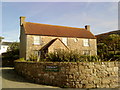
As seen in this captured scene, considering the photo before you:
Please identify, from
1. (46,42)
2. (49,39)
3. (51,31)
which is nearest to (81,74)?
(46,42)

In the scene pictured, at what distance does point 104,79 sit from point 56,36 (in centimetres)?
1430

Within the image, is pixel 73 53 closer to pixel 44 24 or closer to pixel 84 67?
pixel 84 67

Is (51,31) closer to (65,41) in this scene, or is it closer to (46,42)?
(46,42)

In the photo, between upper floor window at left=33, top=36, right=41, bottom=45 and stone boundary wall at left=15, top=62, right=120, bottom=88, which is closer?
stone boundary wall at left=15, top=62, right=120, bottom=88

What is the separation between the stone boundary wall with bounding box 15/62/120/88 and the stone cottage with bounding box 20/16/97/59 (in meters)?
9.27

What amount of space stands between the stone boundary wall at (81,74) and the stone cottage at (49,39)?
9269mm

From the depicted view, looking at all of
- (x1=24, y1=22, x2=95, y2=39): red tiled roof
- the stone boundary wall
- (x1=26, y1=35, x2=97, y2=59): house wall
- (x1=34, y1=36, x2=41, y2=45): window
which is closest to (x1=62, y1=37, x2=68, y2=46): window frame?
(x1=26, y1=35, x2=97, y2=59): house wall

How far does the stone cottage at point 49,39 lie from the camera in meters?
19.7

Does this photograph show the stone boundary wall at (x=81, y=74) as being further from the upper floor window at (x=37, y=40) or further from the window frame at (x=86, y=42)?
the window frame at (x=86, y=42)

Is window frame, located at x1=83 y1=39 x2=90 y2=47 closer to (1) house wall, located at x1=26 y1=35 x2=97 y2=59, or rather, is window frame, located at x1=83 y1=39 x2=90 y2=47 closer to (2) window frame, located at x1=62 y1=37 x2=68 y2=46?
(1) house wall, located at x1=26 y1=35 x2=97 y2=59

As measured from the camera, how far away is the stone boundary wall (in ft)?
27.7

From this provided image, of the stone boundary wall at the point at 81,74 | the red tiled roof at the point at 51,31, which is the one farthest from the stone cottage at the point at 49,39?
the stone boundary wall at the point at 81,74

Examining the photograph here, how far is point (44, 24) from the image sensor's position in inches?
977

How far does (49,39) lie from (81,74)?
44.9 feet
